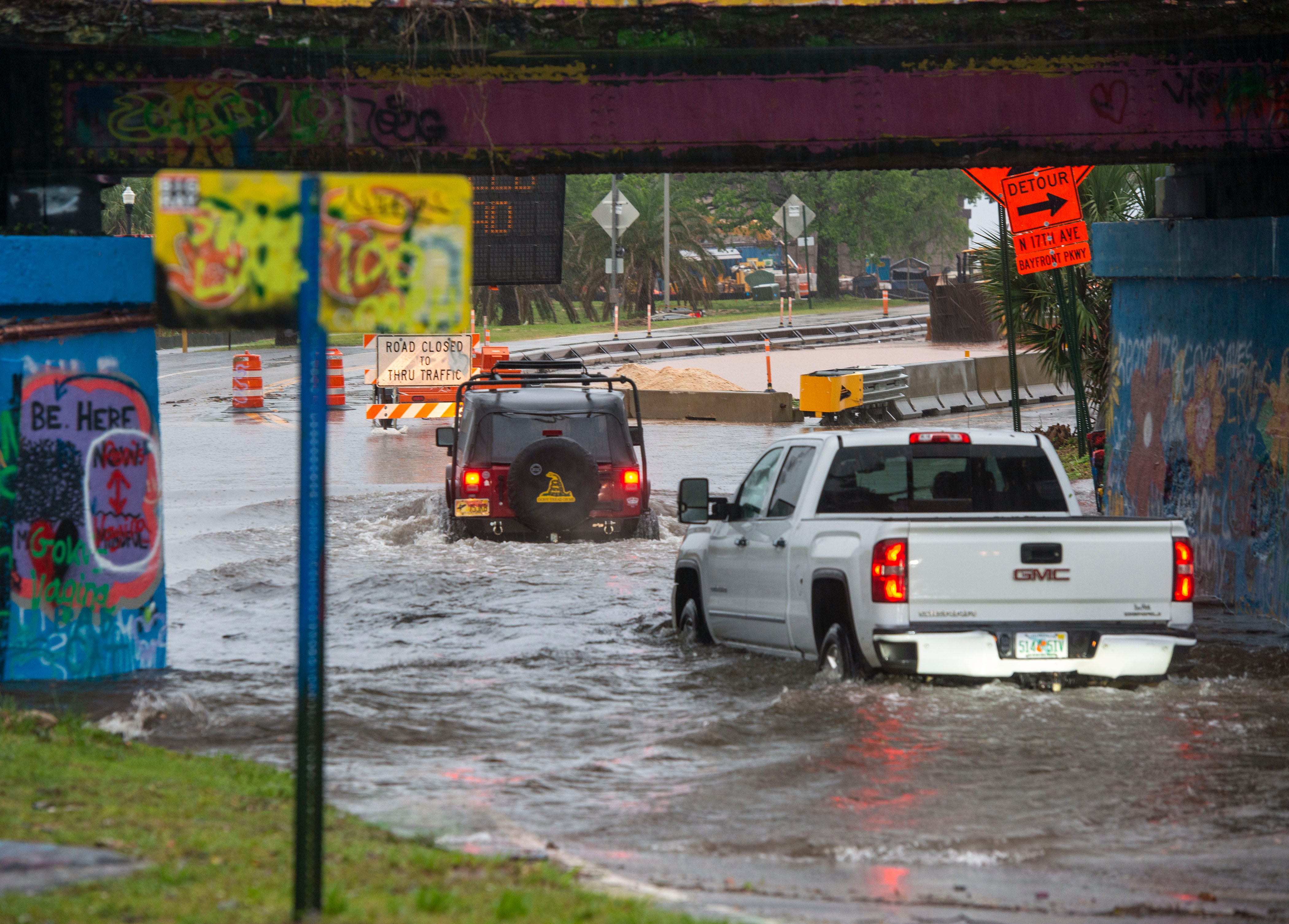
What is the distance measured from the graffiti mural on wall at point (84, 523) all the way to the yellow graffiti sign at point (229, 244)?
506cm

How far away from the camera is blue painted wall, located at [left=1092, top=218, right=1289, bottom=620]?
12859 mm

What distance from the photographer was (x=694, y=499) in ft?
37.1

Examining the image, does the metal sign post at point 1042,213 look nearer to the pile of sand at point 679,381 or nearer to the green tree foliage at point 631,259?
the pile of sand at point 679,381

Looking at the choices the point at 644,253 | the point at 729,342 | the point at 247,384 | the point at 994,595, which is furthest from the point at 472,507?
the point at 644,253

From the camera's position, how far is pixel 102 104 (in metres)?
10.4

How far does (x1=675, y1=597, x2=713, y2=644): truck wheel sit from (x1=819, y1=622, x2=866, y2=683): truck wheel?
7.03 ft

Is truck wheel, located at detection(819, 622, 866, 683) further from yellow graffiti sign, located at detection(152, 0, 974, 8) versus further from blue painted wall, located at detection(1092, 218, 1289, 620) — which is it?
blue painted wall, located at detection(1092, 218, 1289, 620)

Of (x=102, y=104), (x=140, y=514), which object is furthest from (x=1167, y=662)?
(x=102, y=104)

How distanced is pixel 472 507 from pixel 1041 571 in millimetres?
7817

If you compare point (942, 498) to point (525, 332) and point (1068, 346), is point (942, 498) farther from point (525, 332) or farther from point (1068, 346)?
point (525, 332)

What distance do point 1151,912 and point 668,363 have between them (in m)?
38.2

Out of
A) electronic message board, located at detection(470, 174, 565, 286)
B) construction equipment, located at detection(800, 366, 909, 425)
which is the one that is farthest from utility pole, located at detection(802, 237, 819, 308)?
electronic message board, located at detection(470, 174, 565, 286)

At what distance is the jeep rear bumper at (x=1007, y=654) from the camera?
9031mm

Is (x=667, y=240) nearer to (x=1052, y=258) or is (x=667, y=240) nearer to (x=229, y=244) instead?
(x=1052, y=258)
